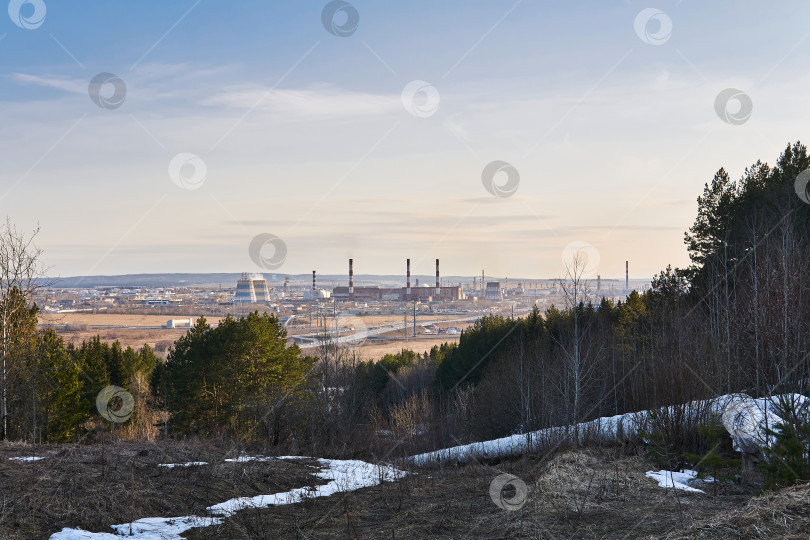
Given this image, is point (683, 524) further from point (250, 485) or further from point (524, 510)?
point (250, 485)

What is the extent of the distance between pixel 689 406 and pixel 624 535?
751 centimetres

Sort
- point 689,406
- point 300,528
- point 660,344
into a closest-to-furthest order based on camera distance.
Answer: point 300,528 < point 689,406 < point 660,344

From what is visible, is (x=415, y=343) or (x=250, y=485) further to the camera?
(x=415, y=343)

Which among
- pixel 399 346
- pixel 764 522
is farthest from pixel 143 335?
pixel 764 522

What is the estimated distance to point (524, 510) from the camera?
8.31 m

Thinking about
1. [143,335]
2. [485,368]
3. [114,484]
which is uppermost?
[114,484]

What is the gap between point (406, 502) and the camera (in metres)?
9.80

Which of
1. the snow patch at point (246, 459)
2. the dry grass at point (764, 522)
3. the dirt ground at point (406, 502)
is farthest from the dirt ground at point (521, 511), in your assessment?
the snow patch at point (246, 459)

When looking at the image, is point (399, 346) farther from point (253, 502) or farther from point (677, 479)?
point (253, 502)

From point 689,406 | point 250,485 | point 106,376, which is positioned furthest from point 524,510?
point 106,376

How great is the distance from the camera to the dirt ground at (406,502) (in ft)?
Result: 23.6

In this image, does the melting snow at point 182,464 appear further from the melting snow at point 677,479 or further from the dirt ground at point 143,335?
the dirt ground at point 143,335

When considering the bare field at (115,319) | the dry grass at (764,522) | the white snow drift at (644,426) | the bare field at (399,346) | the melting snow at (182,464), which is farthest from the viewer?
the bare field at (115,319)

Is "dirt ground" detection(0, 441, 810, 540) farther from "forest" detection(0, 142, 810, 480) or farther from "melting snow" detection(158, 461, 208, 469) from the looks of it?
"forest" detection(0, 142, 810, 480)
